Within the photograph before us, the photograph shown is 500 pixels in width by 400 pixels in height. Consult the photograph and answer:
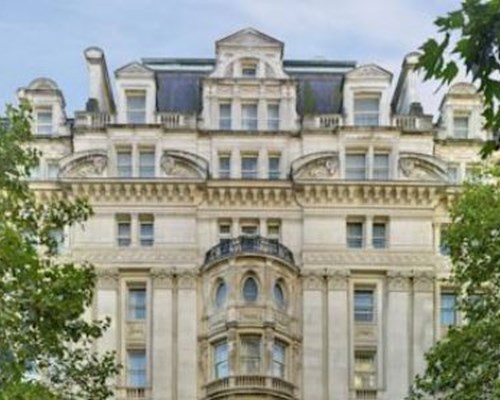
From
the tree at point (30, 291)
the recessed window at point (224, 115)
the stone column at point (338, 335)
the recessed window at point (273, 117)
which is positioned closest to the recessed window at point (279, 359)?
the stone column at point (338, 335)

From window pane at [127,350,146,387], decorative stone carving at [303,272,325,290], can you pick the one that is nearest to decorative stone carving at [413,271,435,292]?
decorative stone carving at [303,272,325,290]

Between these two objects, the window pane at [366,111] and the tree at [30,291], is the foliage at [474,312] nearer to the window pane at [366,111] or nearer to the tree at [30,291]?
the tree at [30,291]

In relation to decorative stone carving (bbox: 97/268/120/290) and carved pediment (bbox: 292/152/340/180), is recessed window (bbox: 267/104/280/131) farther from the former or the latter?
decorative stone carving (bbox: 97/268/120/290)

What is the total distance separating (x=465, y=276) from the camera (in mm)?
37812

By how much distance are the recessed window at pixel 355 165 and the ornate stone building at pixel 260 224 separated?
0.10 meters

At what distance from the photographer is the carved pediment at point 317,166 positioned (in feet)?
196

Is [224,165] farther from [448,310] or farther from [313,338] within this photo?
[448,310]

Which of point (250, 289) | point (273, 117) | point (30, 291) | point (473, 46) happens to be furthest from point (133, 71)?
point (473, 46)

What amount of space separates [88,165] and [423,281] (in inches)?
602

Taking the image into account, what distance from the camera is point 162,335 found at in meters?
58.1

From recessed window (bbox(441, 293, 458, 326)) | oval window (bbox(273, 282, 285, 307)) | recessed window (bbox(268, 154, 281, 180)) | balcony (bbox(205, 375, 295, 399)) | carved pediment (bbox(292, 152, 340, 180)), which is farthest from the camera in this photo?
recessed window (bbox(268, 154, 281, 180))

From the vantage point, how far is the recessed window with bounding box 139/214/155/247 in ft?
195

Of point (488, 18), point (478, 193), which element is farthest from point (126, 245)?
point (488, 18)

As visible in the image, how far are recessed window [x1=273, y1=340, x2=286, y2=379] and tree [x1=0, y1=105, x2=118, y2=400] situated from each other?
76.8 feet
